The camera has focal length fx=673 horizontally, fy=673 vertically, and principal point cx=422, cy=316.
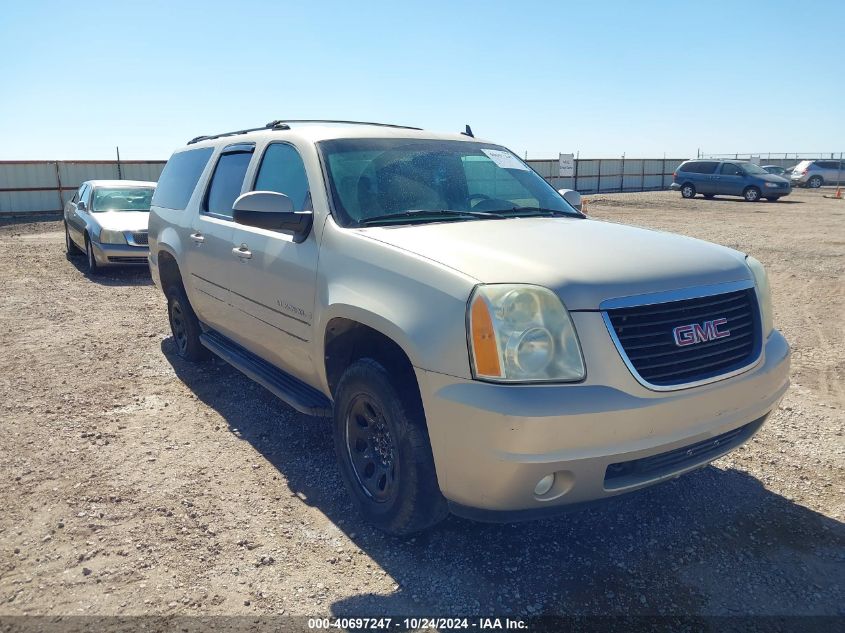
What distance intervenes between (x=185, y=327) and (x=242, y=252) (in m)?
1.99

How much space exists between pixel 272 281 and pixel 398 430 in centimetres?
143

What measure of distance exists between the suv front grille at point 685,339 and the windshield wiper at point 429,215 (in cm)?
127

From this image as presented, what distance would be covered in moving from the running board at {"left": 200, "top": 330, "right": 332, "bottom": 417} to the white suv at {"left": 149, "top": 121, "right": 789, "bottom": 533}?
22 mm

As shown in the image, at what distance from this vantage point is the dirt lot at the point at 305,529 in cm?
279

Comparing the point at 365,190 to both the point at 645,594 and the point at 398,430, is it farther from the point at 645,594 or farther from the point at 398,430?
the point at 645,594

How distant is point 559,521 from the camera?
3.39 m

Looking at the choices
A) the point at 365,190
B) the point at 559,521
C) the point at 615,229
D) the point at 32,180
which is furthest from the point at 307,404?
the point at 32,180

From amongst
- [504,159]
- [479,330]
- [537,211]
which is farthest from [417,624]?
[504,159]

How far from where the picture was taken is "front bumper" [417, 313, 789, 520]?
248 cm

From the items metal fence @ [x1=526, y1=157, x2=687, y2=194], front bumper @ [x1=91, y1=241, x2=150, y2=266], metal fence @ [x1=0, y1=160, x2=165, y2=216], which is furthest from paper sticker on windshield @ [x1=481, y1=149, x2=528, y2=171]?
metal fence @ [x1=526, y1=157, x2=687, y2=194]

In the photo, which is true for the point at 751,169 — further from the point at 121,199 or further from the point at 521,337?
the point at 521,337

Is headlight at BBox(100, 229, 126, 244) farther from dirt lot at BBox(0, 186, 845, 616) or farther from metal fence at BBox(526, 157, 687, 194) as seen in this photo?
metal fence at BBox(526, 157, 687, 194)

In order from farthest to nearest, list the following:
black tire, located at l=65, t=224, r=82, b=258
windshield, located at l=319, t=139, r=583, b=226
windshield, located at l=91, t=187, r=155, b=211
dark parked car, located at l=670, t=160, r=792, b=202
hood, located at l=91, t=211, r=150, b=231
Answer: dark parked car, located at l=670, t=160, r=792, b=202
black tire, located at l=65, t=224, r=82, b=258
windshield, located at l=91, t=187, r=155, b=211
hood, located at l=91, t=211, r=150, b=231
windshield, located at l=319, t=139, r=583, b=226

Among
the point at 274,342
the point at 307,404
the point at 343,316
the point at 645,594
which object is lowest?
the point at 645,594
